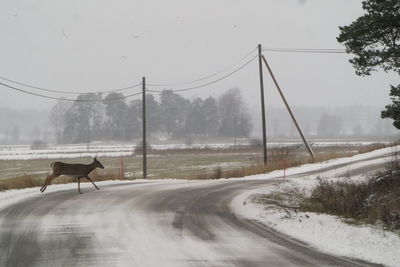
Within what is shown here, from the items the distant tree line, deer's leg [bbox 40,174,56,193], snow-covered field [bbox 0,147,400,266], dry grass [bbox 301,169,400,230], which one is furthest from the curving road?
the distant tree line

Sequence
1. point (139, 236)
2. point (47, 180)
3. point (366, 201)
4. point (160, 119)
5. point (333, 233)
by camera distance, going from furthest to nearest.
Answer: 1. point (160, 119)
2. point (47, 180)
3. point (366, 201)
4. point (333, 233)
5. point (139, 236)

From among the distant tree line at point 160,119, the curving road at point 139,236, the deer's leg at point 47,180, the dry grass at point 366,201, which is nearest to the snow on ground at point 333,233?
the curving road at point 139,236

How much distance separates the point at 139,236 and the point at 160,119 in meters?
121

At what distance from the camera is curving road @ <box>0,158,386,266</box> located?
6.93 m

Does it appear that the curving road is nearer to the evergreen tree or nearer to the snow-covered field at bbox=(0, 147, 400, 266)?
the snow-covered field at bbox=(0, 147, 400, 266)

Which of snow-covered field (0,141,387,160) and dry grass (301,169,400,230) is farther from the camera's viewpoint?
snow-covered field (0,141,387,160)

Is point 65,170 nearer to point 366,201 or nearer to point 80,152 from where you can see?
point 366,201

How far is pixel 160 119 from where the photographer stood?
424 ft

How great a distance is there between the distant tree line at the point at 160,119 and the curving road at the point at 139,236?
4205 inches

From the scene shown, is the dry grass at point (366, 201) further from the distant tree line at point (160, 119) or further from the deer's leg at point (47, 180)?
the distant tree line at point (160, 119)

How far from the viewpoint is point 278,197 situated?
14.5m

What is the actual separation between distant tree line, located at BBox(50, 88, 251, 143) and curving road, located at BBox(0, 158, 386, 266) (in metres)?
107

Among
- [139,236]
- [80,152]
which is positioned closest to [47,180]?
[139,236]

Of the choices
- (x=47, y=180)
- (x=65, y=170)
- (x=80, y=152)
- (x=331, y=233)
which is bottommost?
(x=80, y=152)
